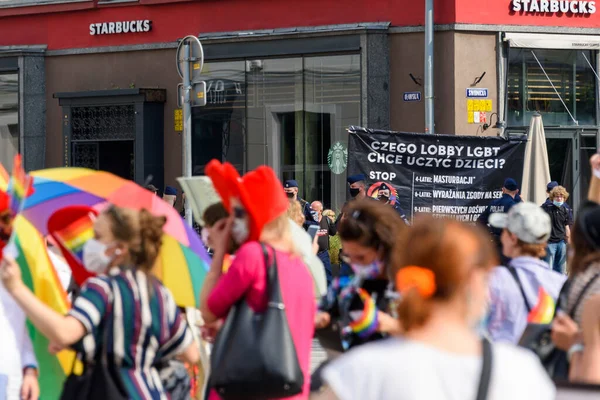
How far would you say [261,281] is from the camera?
4953 mm

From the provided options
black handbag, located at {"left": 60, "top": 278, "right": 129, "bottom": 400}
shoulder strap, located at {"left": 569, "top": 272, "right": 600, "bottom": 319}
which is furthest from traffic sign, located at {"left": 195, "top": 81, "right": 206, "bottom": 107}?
shoulder strap, located at {"left": 569, "top": 272, "right": 600, "bottom": 319}

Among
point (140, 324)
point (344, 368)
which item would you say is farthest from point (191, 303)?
point (344, 368)

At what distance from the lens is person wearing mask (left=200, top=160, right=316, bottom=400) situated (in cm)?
495

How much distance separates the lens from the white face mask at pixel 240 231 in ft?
17.2

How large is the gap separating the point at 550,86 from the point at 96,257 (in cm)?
1847

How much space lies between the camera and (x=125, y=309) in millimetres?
4480

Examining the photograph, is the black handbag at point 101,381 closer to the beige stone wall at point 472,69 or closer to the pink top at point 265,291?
the pink top at point 265,291

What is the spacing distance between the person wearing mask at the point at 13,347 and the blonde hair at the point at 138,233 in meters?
0.83

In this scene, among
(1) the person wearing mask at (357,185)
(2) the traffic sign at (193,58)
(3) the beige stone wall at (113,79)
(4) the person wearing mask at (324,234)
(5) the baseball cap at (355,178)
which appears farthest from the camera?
(3) the beige stone wall at (113,79)

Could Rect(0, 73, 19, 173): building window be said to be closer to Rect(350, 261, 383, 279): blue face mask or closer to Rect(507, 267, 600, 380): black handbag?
Rect(350, 261, 383, 279): blue face mask

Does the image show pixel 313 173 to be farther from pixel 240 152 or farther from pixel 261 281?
pixel 261 281

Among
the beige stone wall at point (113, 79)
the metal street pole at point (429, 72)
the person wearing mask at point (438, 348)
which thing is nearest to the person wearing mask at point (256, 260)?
the person wearing mask at point (438, 348)

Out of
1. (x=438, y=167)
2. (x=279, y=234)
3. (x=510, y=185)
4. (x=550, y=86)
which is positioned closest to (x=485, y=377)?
(x=279, y=234)

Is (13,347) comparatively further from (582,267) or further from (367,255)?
(582,267)
